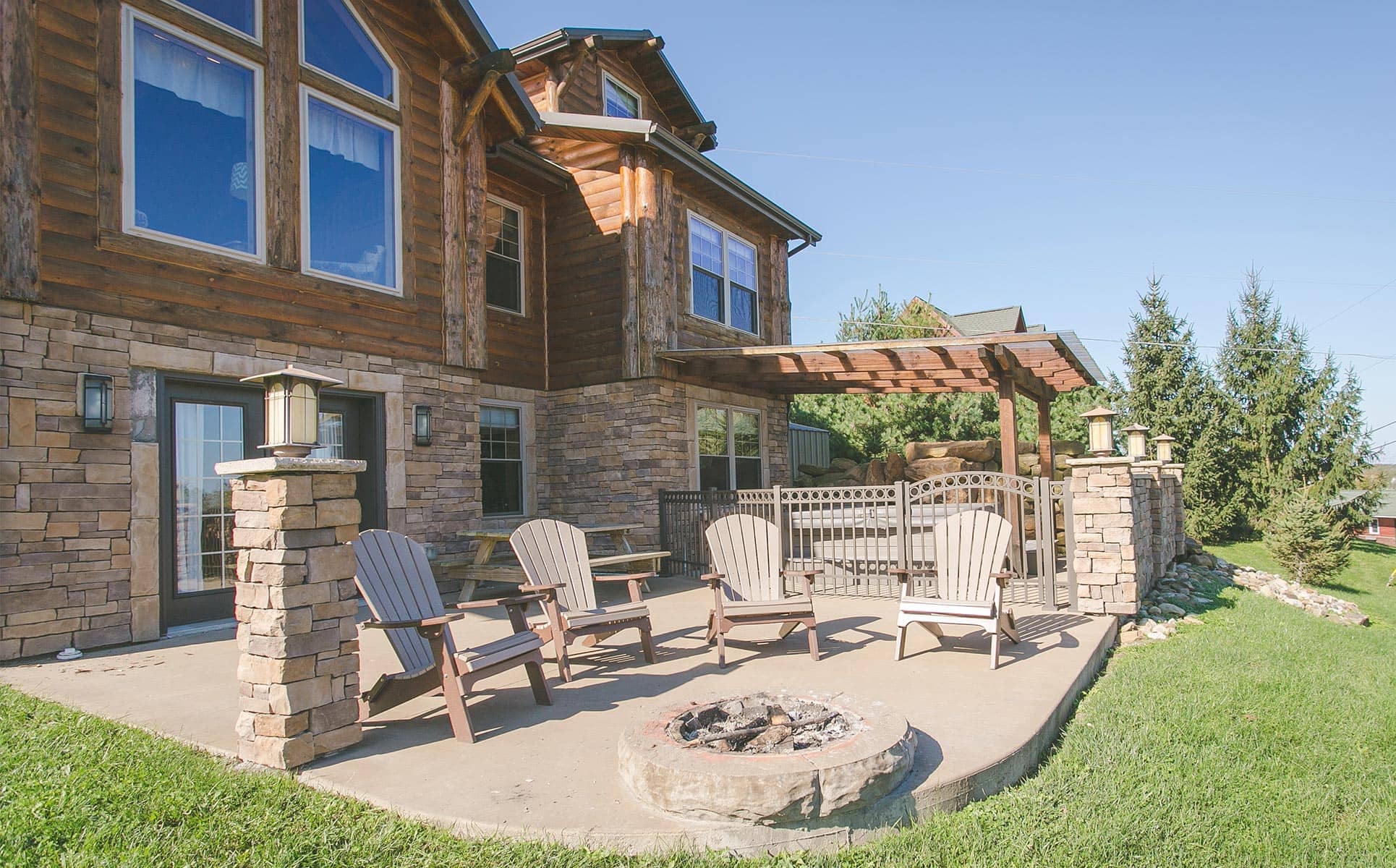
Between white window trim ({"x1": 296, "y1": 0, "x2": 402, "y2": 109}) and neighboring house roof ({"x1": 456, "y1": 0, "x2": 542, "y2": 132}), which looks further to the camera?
neighboring house roof ({"x1": 456, "y1": 0, "x2": 542, "y2": 132})

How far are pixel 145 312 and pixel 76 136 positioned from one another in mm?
1296

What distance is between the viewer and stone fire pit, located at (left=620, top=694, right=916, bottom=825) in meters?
2.71

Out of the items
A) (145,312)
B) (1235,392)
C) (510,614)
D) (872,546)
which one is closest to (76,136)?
(145,312)

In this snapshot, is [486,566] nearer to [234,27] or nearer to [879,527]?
[879,527]

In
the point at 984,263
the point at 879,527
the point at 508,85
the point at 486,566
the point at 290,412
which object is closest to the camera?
the point at 290,412

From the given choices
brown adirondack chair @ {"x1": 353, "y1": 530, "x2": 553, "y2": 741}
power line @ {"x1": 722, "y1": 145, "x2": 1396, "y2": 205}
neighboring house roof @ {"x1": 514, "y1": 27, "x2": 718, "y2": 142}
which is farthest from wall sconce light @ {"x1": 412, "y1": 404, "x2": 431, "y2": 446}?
power line @ {"x1": 722, "y1": 145, "x2": 1396, "y2": 205}

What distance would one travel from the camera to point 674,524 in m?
10.1

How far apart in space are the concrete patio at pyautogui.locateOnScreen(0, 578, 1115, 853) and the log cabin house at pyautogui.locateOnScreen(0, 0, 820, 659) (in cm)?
127

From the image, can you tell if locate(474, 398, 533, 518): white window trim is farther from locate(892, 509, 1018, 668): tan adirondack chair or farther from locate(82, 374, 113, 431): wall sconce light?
locate(892, 509, 1018, 668): tan adirondack chair

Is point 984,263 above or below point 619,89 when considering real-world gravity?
above

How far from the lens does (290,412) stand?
354cm

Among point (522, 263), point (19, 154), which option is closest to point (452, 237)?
point (522, 263)

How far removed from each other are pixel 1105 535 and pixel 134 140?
854 centimetres

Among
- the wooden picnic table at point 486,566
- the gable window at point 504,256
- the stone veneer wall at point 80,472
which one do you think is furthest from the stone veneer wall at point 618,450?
the stone veneer wall at point 80,472
